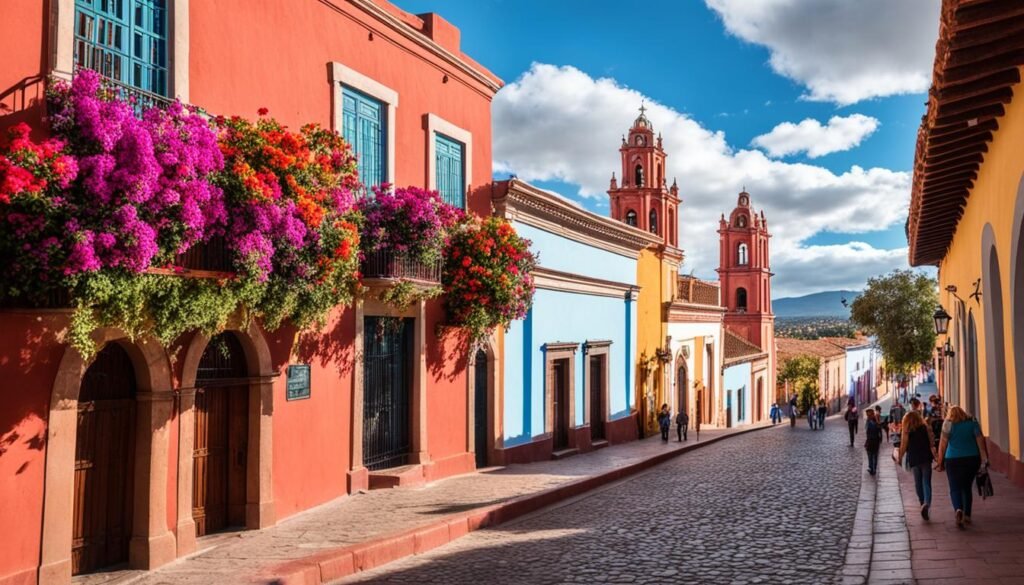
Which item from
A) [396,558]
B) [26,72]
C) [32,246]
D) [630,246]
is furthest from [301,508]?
[630,246]

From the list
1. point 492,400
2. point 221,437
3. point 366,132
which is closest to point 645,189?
point 492,400

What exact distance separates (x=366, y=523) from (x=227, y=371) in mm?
2305

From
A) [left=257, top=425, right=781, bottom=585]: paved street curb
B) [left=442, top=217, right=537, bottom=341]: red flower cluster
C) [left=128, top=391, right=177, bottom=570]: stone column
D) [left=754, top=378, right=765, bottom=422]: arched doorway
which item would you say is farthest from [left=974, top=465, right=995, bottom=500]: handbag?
[left=754, top=378, right=765, bottom=422]: arched doorway

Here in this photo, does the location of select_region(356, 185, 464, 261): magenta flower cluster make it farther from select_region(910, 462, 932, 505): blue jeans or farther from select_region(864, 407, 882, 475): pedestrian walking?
select_region(864, 407, 882, 475): pedestrian walking

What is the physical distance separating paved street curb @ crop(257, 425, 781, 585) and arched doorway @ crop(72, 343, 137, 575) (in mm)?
1649

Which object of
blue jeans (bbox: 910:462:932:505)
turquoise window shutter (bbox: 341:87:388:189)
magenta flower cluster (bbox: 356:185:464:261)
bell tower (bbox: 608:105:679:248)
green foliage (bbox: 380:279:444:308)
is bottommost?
blue jeans (bbox: 910:462:932:505)

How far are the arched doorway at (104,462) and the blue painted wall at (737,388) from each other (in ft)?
106

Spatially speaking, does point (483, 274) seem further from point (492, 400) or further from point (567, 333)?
point (567, 333)

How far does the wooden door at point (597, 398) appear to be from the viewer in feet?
71.3

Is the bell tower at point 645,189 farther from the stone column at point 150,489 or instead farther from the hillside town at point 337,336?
the stone column at point 150,489

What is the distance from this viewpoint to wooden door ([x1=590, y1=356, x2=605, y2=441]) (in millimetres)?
21734

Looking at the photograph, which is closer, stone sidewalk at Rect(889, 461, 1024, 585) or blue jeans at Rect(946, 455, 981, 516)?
stone sidewalk at Rect(889, 461, 1024, 585)

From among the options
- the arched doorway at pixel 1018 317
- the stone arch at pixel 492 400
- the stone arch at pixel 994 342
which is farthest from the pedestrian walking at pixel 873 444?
the stone arch at pixel 492 400

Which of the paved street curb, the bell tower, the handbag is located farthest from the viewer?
the bell tower
